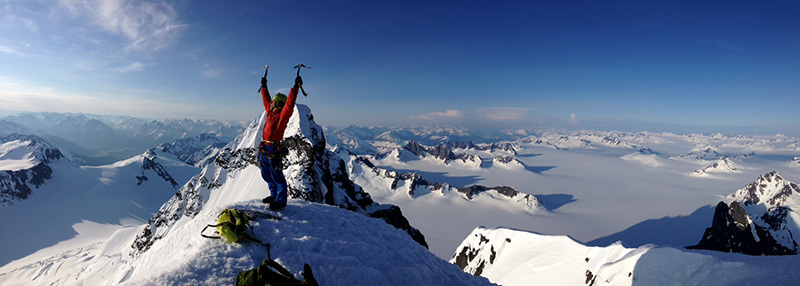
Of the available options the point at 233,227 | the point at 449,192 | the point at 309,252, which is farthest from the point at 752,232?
the point at 233,227

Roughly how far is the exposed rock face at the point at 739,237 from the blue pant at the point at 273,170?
11270cm

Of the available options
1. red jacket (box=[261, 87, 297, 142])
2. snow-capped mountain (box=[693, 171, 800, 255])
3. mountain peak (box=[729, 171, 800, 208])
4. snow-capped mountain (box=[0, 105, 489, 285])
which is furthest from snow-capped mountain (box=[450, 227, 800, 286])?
mountain peak (box=[729, 171, 800, 208])

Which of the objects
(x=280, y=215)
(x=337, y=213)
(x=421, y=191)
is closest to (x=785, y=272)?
(x=337, y=213)

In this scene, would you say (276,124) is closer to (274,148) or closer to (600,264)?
(274,148)

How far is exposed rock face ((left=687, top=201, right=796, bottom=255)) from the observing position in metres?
71.6

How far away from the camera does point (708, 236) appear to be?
281ft

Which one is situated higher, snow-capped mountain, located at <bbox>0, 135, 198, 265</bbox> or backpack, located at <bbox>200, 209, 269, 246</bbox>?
backpack, located at <bbox>200, 209, 269, 246</bbox>

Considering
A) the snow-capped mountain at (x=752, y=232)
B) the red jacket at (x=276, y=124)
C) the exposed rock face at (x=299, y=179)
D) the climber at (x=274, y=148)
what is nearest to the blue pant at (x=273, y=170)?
the climber at (x=274, y=148)

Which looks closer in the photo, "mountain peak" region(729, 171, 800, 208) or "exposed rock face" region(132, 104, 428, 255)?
"exposed rock face" region(132, 104, 428, 255)

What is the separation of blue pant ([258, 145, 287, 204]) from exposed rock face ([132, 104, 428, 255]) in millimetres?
21064

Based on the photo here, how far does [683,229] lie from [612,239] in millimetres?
49219

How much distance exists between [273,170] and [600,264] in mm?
37959

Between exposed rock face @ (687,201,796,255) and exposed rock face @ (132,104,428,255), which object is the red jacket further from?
exposed rock face @ (687,201,796,255)

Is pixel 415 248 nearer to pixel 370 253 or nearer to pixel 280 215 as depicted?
pixel 370 253
